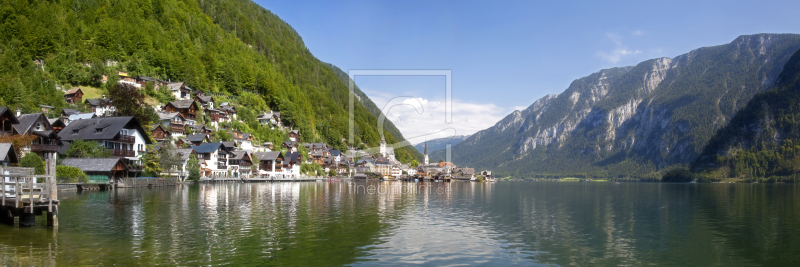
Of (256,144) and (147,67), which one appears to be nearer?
(147,67)

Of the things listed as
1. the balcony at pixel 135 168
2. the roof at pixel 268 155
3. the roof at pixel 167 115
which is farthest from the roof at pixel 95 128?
the roof at pixel 268 155

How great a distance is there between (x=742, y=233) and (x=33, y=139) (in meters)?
77.1

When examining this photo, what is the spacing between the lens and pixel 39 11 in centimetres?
11344

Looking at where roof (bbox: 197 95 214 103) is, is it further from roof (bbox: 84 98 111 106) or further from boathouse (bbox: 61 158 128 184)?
boathouse (bbox: 61 158 128 184)

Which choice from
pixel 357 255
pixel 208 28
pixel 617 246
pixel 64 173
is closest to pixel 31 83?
pixel 64 173

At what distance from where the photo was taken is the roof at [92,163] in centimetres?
6462

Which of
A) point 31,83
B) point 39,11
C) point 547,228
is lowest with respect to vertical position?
point 547,228

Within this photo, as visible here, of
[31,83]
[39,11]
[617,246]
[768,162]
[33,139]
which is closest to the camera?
[617,246]

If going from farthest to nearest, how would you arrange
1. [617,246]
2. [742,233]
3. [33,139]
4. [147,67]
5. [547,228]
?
[147,67]
[33,139]
[547,228]
[742,233]
[617,246]

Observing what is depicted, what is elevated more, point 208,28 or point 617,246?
point 208,28

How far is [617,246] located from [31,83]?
357 ft

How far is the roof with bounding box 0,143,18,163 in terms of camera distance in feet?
145

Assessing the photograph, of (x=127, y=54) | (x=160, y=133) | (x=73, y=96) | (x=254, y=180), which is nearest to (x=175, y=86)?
(x=127, y=54)

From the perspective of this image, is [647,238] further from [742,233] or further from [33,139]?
[33,139]
